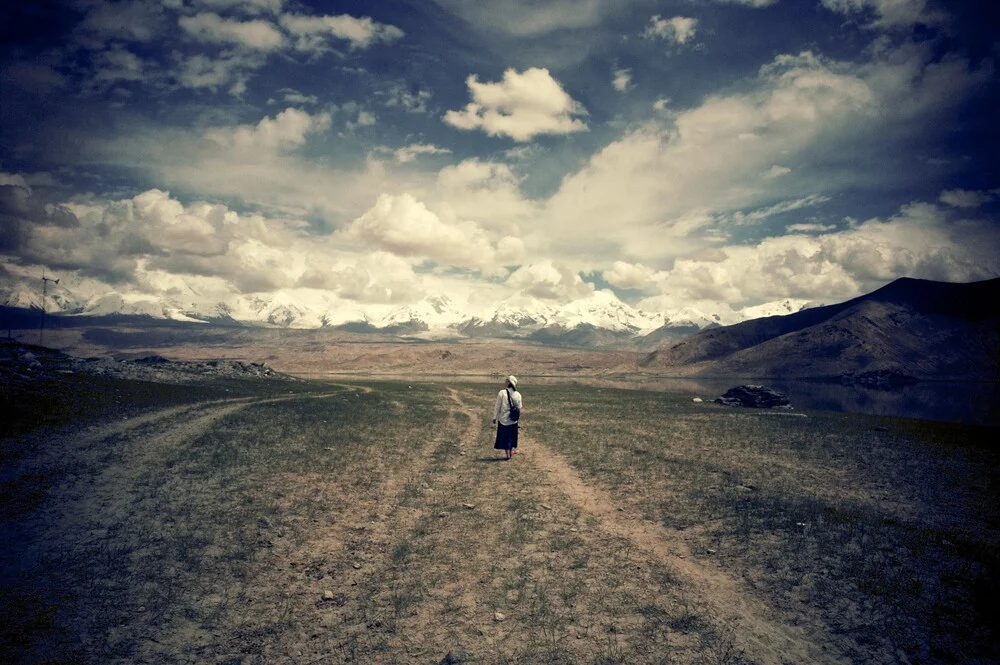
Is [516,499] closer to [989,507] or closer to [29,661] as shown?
[29,661]

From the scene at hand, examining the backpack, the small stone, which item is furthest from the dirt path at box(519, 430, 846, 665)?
the small stone

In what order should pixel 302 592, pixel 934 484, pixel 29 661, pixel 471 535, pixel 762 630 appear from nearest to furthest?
1. pixel 29 661
2. pixel 762 630
3. pixel 302 592
4. pixel 471 535
5. pixel 934 484

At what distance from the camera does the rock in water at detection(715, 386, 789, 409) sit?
49250 mm

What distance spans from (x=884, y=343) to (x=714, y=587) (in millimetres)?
181857

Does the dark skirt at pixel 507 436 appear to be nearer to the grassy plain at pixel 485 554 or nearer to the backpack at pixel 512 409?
the backpack at pixel 512 409

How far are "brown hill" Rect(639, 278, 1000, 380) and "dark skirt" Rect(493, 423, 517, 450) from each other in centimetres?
13430

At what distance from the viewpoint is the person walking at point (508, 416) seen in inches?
800

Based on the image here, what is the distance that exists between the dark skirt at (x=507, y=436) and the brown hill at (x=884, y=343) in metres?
134

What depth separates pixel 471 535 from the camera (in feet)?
40.3

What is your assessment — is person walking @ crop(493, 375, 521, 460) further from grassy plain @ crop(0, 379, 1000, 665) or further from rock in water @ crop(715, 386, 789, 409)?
rock in water @ crop(715, 386, 789, 409)

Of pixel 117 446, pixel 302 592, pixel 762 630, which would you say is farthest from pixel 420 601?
pixel 117 446

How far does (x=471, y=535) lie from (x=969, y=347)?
633ft

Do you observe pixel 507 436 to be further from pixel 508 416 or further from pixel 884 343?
pixel 884 343

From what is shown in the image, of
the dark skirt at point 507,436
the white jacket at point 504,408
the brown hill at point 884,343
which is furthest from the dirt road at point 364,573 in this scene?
the brown hill at point 884,343
